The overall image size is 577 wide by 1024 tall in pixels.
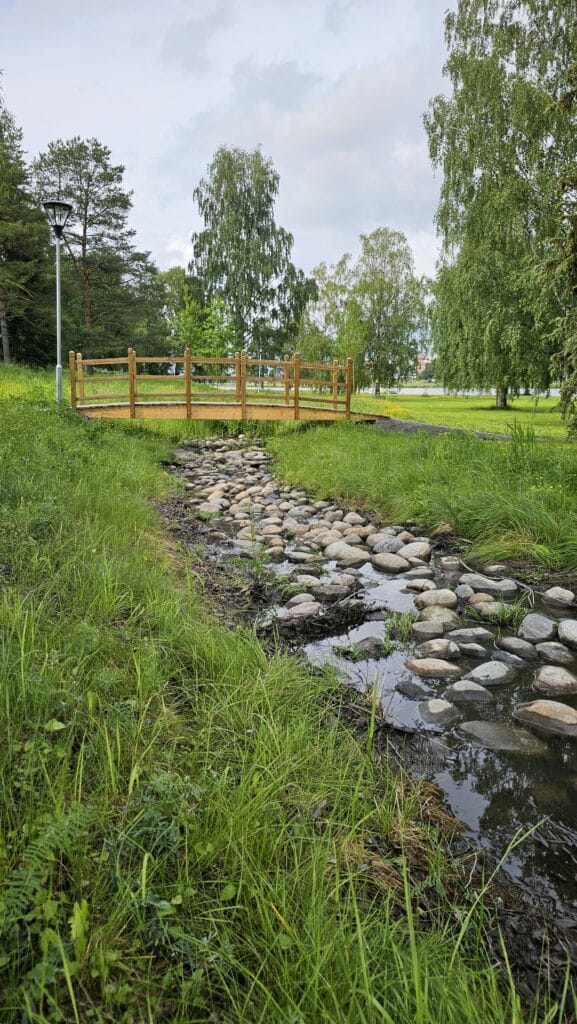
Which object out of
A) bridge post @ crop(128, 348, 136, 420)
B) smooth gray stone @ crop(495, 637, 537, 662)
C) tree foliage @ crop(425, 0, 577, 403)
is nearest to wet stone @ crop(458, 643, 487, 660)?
smooth gray stone @ crop(495, 637, 537, 662)

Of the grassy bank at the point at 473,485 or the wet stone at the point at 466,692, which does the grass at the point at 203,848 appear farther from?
the grassy bank at the point at 473,485

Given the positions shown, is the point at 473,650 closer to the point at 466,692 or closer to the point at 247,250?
the point at 466,692

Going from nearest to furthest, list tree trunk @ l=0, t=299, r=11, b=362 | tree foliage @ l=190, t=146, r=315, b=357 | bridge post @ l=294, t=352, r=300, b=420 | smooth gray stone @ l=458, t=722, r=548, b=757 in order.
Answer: smooth gray stone @ l=458, t=722, r=548, b=757, bridge post @ l=294, t=352, r=300, b=420, tree trunk @ l=0, t=299, r=11, b=362, tree foliage @ l=190, t=146, r=315, b=357

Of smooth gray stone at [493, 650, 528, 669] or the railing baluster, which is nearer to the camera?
smooth gray stone at [493, 650, 528, 669]

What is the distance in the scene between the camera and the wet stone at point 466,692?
2.68 m

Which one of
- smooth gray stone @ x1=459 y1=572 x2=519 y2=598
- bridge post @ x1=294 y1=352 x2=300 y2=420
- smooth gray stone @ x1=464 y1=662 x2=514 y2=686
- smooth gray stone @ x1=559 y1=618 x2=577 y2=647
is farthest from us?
bridge post @ x1=294 y1=352 x2=300 y2=420

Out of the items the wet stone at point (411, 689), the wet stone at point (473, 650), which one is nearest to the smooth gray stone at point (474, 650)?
the wet stone at point (473, 650)

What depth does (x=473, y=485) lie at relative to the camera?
563 centimetres

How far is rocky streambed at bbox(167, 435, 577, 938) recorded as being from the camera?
1.96m

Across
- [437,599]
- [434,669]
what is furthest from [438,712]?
[437,599]

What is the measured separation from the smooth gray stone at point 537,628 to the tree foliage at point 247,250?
2621 centimetres

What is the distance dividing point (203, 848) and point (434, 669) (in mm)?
1778

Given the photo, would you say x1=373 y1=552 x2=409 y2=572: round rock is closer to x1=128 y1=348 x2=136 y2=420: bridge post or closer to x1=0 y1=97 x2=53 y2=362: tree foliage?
x1=128 y1=348 x2=136 y2=420: bridge post

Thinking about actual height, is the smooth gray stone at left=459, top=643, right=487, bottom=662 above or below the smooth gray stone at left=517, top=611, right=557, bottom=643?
below
